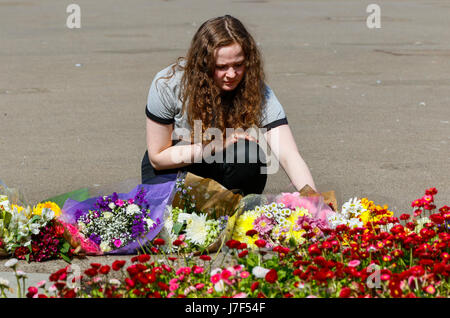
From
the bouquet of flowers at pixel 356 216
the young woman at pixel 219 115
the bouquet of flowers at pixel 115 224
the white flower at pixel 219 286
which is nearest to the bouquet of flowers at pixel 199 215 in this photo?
the bouquet of flowers at pixel 115 224

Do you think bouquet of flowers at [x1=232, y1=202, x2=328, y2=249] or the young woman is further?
the young woman

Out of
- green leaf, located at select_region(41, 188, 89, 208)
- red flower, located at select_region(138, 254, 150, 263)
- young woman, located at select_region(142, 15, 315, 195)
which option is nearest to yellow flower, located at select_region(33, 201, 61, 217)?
green leaf, located at select_region(41, 188, 89, 208)

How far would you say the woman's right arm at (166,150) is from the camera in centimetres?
438

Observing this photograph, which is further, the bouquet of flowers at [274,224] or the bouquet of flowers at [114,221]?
the bouquet of flowers at [114,221]

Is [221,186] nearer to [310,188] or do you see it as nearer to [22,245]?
[310,188]

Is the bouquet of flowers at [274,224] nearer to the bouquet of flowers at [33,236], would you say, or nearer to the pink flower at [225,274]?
the bouquet of flowers at [33,236]

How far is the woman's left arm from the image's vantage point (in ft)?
14.3

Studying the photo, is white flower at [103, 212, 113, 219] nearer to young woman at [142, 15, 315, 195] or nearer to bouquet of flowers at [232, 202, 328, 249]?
young woman at [142, 15, 315, 195]

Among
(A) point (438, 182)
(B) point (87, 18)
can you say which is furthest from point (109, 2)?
(A) point (438, 182)

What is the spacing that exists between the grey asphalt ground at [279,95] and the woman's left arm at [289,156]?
269 mm

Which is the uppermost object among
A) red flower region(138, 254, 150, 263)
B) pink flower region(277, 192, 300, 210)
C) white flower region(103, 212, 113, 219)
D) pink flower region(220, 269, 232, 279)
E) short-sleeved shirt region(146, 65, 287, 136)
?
short-sleeved shirt region(146, 65, 287, 136)

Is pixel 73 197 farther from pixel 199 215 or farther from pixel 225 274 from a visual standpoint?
pixel 225 274

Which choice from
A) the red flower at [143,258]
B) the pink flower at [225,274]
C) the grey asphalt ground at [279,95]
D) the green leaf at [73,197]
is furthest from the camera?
the grey asphalt ground at [279,95]

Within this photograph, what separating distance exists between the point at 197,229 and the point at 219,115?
0.74 metres
